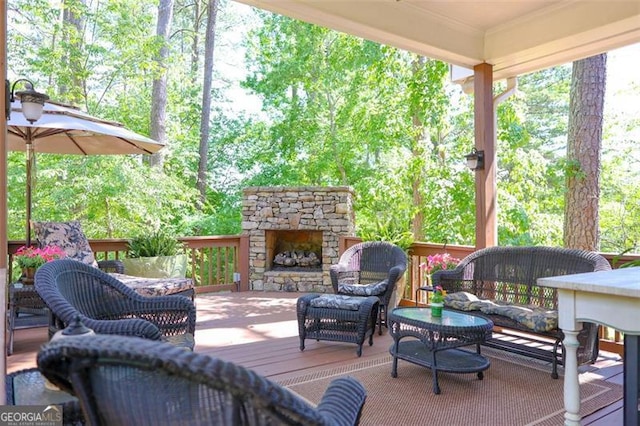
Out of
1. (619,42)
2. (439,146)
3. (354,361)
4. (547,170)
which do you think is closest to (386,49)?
(439,146)

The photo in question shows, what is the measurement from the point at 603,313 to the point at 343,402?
1.46m

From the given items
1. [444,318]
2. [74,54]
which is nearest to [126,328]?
[444,318]

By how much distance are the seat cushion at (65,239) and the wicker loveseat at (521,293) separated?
12.5ft

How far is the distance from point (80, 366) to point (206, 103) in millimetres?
11738

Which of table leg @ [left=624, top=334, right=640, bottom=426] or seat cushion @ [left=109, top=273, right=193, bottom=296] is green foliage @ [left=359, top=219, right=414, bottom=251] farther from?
table leg @ [left=624, top=334, right=640, bottom=426]

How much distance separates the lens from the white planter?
5.66 meters

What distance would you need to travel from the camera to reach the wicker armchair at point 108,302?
2.36 m

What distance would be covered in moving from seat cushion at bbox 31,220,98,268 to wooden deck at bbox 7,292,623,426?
2.71 feet

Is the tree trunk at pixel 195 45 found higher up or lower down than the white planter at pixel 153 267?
higher up

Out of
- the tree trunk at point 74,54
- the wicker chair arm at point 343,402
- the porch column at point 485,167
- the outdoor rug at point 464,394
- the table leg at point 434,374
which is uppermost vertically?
the tree trunk at point 74,54

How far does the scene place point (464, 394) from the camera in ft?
9.78

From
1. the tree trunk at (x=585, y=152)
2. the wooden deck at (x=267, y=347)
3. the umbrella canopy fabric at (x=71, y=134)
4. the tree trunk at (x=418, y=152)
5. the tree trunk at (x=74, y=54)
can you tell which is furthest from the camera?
the tree trunk at (x=74, y=54)

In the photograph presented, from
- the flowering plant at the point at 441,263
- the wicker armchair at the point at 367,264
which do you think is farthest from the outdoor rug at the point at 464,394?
the wicker armchair at the point at 367,264

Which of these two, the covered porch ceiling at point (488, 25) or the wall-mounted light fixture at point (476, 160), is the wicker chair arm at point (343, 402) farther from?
the wall-mounted light fixture at point (476, 160)
